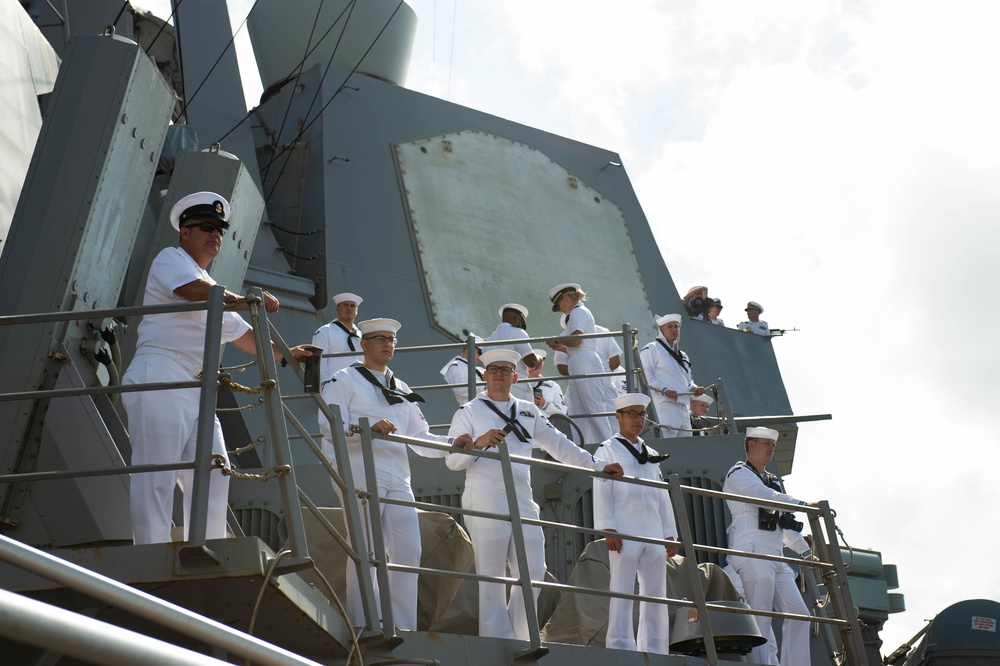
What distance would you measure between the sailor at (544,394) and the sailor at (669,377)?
0.63m

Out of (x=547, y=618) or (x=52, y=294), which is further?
(x=547, y=618)

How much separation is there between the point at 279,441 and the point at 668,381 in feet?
17.6

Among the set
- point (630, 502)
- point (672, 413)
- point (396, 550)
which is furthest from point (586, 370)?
point (396, 550)

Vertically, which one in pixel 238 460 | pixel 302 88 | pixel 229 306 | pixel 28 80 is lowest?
pixel 229 306

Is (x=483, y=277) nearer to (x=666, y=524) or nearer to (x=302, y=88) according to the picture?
(x=302, y=88)

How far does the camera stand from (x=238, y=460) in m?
7.11

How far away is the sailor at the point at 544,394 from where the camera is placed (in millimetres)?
7195

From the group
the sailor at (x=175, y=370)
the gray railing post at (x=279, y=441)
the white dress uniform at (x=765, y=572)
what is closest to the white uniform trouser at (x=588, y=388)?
the white dress uniform at (x=765, y=572)

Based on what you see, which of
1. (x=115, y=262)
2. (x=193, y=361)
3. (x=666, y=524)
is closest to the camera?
(x=193, y=361)

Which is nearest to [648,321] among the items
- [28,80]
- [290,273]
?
[290,273]

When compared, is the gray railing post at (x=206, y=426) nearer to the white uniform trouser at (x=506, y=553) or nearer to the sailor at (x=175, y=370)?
the sailor at (x=175, y=370)

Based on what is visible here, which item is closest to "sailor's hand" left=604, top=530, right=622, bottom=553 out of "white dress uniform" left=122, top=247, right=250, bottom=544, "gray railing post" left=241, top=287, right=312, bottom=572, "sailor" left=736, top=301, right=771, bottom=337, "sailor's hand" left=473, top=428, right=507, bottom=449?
"sailor's hand" left=473, top=428, right=507, bottom=449

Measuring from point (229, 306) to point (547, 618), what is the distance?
10.4ft

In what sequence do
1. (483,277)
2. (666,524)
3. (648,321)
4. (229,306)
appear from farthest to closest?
(648,321)
(483,277)
(666,524)
(229,306)
